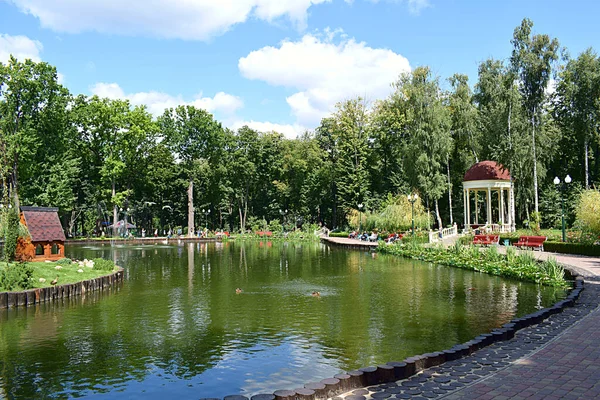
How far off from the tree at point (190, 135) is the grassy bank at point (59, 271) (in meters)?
38.0

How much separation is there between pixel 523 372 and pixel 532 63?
1282 inches

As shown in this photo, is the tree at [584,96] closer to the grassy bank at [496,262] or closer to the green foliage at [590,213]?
the green foliage at [590,213]

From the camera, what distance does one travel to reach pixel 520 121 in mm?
36844

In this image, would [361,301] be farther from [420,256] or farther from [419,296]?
[420,256]

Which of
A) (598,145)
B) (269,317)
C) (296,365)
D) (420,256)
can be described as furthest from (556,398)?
(598,145)

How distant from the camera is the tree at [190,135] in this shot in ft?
195

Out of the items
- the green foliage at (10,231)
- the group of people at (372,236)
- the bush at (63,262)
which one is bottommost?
the bush at (63,262)

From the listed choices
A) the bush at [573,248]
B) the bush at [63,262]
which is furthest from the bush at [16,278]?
the bush at [573,248]

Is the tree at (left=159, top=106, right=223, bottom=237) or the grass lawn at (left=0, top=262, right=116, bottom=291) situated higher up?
the tree at (left=159, top=106, right=223, bottom=237)

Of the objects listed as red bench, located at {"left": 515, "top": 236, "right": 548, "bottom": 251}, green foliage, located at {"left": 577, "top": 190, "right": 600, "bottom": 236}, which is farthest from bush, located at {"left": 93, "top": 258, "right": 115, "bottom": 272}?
green foliage, located at {"left": 577, "top": 190, "right": 600, "bottom": 236}

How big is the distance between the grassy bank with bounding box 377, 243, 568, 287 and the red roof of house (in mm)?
19348

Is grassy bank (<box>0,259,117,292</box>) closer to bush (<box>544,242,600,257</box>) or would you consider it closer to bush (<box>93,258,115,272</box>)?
bush (<box>93,258,115,272</box>)

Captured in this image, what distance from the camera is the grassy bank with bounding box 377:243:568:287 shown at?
59.0ft

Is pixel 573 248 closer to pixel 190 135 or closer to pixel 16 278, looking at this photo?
pixel 16 278
